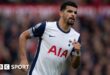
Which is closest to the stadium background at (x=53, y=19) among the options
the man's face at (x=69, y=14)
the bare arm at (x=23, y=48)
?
the bare arm at (x=23, y=48)

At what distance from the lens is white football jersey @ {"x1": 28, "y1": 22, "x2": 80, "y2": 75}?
10094 millimetres

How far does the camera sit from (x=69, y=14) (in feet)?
32.8

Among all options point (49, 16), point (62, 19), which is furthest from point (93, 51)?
point (62, 19)

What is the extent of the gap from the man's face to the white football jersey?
0.84 ft

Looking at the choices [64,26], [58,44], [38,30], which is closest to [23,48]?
[38,30]

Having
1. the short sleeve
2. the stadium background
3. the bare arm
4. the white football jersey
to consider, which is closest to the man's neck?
the white football jersey

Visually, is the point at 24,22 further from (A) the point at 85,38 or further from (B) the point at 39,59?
(B) the point at 39,59

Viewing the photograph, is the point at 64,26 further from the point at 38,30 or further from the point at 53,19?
the point at 53,19

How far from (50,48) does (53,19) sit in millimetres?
5827

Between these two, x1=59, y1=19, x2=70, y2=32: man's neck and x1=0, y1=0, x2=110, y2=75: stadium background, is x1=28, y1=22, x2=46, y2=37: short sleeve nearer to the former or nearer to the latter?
x1=59, y1=19, x2=70, y2=32: man's neck

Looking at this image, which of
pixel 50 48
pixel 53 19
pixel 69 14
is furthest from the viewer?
pixel 53 19

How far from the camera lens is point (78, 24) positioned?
16078 mm

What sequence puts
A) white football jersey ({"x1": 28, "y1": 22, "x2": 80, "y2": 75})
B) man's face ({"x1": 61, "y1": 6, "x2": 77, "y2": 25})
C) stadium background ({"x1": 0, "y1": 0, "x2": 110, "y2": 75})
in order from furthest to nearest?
stadium background ({"x1": 0, "y1": 0, "x2": 110, "y2": 75}), white football jersey ({"x1": 28, "y1": 22, "x2": 80, "y2": 75}), man's face ({"x1": 61, "y1": 6, "x2": 77, "y2": 25})

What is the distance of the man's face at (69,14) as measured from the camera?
9.93m
